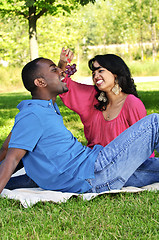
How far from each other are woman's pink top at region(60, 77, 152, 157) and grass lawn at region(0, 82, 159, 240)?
88 cm

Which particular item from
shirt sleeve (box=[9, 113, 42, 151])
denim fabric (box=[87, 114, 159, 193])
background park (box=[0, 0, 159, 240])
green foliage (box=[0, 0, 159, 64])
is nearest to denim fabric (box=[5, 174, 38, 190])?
background park (box=[0, 0, 159, 240])

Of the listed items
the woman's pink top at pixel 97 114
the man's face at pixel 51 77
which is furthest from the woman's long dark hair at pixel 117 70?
the man's face at pixel 51 77

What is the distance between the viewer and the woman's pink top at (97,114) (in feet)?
12.7

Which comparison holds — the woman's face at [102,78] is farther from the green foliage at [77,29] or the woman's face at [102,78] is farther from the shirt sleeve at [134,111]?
the green foliage at [77,29]

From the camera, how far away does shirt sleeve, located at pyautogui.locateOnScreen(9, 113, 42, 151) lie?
2.82 meters

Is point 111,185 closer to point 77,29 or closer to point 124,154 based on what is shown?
point 124,154

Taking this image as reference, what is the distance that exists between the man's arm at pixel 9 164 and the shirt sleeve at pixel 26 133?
0.05 metres

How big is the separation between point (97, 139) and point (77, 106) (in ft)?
1.54

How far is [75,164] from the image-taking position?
300 cm

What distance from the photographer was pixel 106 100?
412cm

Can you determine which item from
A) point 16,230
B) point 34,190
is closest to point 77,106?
point 34,190

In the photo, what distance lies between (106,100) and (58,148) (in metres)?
1.33

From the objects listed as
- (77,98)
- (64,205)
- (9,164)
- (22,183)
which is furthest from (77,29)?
(9,164)

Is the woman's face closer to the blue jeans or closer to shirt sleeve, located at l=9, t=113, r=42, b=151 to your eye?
the blue jeans
